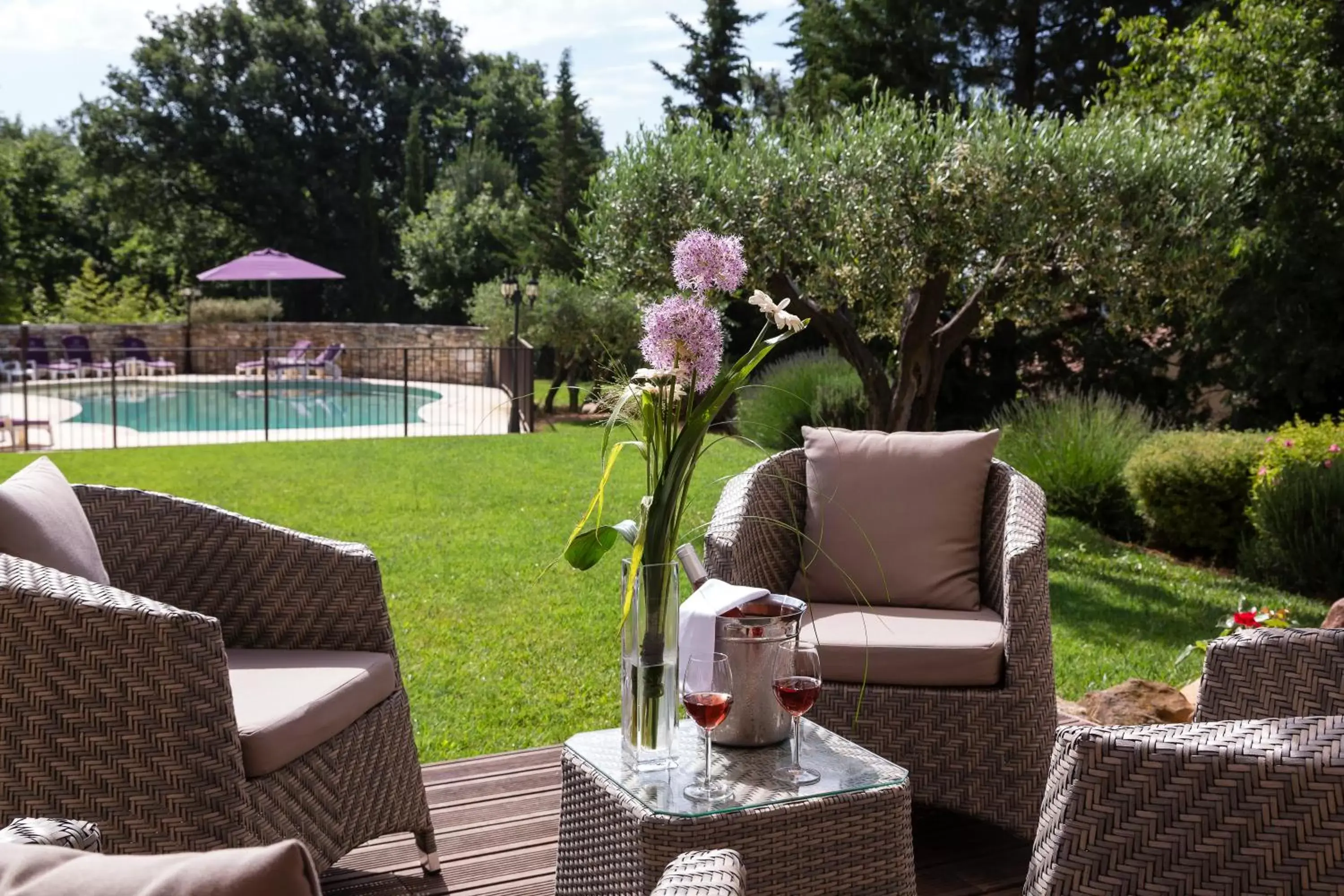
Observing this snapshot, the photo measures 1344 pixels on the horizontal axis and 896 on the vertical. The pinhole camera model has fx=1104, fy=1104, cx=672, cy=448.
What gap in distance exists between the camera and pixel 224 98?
86.4 ft

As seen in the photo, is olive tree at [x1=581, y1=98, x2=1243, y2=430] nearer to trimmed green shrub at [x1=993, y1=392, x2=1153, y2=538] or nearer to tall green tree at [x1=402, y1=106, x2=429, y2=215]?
trimmed green shrub at [x1=993, y1=392, x2=1153, y2=538]

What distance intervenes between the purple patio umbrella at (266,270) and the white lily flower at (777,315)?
730 inches

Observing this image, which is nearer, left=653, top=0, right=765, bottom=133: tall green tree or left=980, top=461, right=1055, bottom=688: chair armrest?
left=980, top=461, right=1055, bottom=688: chair armrest

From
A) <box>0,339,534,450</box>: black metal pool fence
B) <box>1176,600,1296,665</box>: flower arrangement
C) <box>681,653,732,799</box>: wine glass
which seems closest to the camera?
<box>681,653,732,799</box>: wine glass

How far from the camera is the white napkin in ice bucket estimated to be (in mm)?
1965

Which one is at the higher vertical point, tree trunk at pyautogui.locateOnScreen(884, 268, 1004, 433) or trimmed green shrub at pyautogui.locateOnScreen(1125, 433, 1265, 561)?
tree trunk at pyautogui.locateOnScreen(884, 268, 1004, 433)

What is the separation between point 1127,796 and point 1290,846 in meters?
0.19

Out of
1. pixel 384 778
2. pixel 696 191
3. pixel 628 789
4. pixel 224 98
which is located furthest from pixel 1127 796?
pixel 224 98

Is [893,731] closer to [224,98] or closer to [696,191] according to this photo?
[696,191]

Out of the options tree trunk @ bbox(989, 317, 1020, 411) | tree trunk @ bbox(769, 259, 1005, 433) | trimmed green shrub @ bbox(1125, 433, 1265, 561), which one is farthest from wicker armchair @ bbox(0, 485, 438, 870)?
tree trunk @ bbox(989, 317, 1020, 411)

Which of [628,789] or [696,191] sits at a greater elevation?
[696,191]

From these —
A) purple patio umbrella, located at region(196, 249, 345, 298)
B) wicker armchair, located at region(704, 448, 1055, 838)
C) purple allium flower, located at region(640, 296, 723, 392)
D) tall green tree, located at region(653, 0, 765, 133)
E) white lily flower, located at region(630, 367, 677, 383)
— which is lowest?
wicker armchair, located at region(704, 448, 1055, 838)

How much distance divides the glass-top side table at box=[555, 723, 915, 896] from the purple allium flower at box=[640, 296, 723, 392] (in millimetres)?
694

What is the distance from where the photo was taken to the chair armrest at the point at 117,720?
1.88 m
